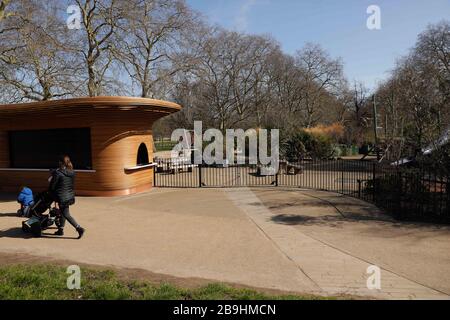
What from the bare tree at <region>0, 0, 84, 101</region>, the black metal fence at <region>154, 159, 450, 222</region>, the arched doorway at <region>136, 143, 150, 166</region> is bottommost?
the black metal fence at <region>154, 159, 450, 222</region>

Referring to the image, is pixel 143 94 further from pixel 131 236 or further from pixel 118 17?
pixel 131 236

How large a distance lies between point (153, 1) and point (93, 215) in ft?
77.6

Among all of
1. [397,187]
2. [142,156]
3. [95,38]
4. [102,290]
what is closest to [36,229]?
[102,290]

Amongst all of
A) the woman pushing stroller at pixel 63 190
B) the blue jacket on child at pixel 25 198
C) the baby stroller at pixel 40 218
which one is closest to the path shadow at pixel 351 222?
the woman pushing stroller at pixel 63 190

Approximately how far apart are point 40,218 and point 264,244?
198 inches

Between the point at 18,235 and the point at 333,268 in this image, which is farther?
the point at 18,235

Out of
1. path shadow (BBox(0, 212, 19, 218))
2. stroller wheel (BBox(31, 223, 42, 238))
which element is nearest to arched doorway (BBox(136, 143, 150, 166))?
path shadow (BBox(0, 212, 19, 218))

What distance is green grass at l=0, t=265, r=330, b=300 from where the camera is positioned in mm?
4340

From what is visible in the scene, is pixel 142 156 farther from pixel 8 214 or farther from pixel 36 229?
pixel 36 229

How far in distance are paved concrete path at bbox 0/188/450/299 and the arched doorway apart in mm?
3198

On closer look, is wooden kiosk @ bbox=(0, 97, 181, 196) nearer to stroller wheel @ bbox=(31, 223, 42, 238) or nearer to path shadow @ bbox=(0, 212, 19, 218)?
path shadow @ bbox=(0, 212, 19, 218)

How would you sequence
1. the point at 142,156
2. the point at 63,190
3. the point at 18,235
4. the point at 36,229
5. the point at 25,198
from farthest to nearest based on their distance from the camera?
the point at 142,156 → the point at 25,198 → the point at 18,235 → the point at 36,229 → the point at 63,190

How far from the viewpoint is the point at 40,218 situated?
768 cm

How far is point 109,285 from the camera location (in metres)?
4.68
